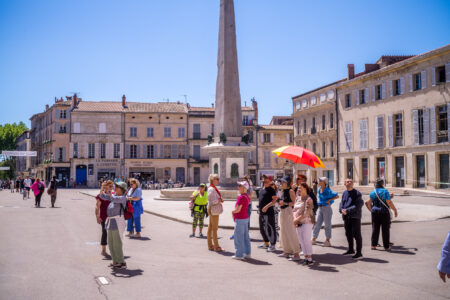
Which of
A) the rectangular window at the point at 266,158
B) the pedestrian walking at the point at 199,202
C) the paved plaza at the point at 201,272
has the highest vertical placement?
the rectangular window at the point at 266,158

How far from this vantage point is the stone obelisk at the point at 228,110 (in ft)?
73.5

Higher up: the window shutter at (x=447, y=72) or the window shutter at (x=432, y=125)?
the window shutter at (x=447, y=72)

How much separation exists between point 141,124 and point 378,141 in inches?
1217

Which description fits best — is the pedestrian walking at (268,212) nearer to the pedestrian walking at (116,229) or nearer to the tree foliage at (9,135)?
the pedestrian walking at (116,229)

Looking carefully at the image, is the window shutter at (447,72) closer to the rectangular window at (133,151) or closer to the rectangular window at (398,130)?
the rectangular window at (398,130)

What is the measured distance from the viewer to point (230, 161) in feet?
75.3

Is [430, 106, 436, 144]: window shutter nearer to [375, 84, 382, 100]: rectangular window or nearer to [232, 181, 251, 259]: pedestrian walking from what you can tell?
[375, 84, 382, 100]: rectangular window

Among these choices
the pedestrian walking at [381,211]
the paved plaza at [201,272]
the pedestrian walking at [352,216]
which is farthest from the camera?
the pedestrian walking at [381,211]

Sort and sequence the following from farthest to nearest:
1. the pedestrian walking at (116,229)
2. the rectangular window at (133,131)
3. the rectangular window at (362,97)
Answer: the rectangular window at (133,131)
the rectangular window at (362,97)
the pedestrian walking at (116,229)

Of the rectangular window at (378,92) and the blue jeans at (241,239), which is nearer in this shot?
the blue jeans at (241,239)

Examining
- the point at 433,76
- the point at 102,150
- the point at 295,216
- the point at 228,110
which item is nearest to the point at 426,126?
the point at 433,76

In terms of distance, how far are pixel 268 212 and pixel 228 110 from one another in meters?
14.1

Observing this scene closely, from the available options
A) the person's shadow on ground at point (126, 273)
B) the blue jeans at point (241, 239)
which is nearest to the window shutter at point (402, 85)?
the blue jeans at point (241, 239)

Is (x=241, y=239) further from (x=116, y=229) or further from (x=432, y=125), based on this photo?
(x=432, y=125)
